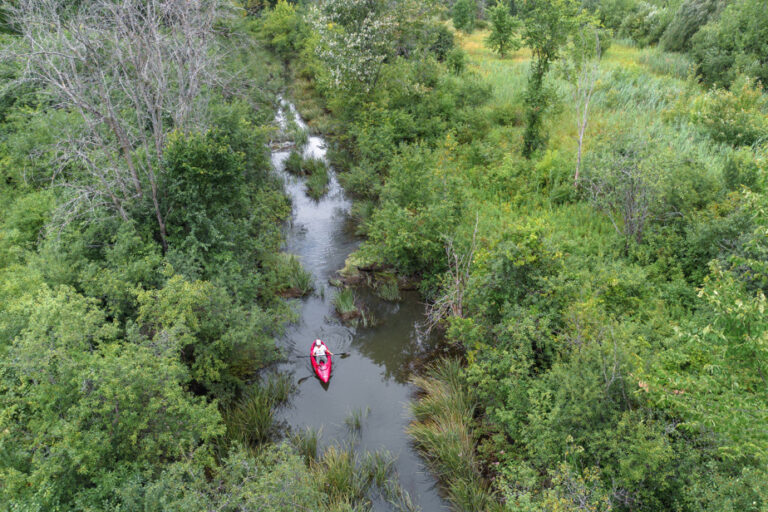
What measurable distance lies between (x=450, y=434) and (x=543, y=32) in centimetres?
1247

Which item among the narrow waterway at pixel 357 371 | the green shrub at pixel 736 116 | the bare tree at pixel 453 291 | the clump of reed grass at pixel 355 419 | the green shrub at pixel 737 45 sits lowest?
the narrow waterway at pixel 357 371

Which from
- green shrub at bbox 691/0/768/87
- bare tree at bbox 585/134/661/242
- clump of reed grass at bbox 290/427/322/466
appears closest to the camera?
clump of reed grass at bbox 290/427/322/466

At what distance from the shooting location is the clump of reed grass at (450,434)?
792cm

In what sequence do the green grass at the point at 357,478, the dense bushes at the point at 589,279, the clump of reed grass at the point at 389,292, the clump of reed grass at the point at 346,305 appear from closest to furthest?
the dense bushes at the point at 589,279 < the green grass at the point at 357,478 < the clump of reed grass at the point at 346,305 < the clump of reed grass at the point at 389,292

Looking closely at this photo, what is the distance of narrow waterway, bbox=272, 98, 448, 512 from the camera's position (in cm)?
935

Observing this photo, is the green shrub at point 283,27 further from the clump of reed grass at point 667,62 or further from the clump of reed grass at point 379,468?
the clump of reed grass at point 379,468

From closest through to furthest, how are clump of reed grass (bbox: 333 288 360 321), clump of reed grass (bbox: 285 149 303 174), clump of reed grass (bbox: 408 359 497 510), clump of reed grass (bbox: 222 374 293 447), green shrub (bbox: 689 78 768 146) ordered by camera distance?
clump of reed grass (bbox: 408 359 497 510) < clump of reed grass (bbox: 222 374 293 447) < clump of reed grass (bbox: 333 288 360 321) < green shrub (bbox: 689 78 768 146) < clump of reed grass (bbox: 285 149 303 174)

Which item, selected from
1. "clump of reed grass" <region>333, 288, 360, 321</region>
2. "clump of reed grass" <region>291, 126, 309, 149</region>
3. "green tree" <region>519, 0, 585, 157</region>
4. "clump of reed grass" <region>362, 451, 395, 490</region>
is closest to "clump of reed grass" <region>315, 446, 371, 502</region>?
A: "clump of reed grass" <region>362, 451, 395, 490</region>

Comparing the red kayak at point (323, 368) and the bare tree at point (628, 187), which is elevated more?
the bare tree at point (628, 187)

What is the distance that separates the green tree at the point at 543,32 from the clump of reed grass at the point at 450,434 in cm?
983

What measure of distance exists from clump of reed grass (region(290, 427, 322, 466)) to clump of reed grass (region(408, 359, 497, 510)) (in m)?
2.05

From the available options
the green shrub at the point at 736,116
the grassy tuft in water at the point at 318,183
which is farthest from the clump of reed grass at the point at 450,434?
the green shrub at the point at 736,116

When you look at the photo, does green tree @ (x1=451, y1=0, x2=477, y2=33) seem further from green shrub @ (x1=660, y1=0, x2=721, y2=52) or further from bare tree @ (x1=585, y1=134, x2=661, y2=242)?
bare tree @ (x1=585, y1=134, x2=661, y2=242)

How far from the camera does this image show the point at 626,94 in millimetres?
18094
